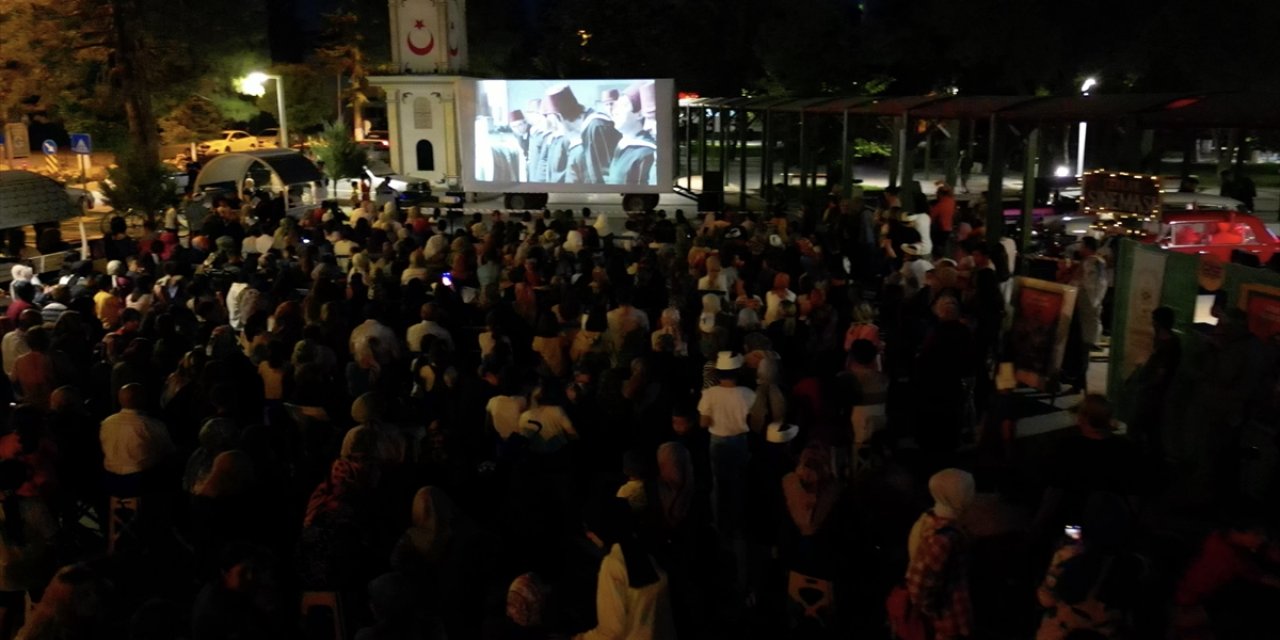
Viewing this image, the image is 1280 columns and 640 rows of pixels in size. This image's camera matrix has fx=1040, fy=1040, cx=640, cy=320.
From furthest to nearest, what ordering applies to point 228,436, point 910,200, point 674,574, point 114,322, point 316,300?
point 910,200 → point 114,322 → point 316,300 → point 228,436 → point 674,574

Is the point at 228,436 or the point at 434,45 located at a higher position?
the point at 434,45

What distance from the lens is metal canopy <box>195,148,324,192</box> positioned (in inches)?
936

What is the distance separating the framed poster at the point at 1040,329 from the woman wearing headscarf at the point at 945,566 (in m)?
4.92

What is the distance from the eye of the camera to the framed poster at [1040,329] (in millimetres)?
8484

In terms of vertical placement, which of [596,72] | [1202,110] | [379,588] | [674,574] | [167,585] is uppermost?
[596,72]

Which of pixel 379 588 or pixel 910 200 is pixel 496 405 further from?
pixel 910 200

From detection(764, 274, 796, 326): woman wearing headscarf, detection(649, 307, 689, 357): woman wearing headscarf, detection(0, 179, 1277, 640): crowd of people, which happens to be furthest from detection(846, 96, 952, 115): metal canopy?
detection(649, 307, 689, 357): woman wearing headscarf

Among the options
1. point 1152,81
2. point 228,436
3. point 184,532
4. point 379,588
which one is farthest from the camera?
point 1152,81

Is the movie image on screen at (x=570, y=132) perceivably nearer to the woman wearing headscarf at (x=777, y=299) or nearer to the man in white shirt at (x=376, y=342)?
the woman wearing headscarf at (x=777, y=299)

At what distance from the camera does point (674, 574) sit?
4.72m

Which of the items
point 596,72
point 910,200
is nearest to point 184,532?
point 910,200

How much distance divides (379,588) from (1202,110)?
9872 mm

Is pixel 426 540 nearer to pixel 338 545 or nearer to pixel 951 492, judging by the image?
pixel 338 545

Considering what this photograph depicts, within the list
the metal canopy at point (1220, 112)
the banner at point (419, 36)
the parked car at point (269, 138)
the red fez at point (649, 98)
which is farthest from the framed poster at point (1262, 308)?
the parked car at point (269, 138)
